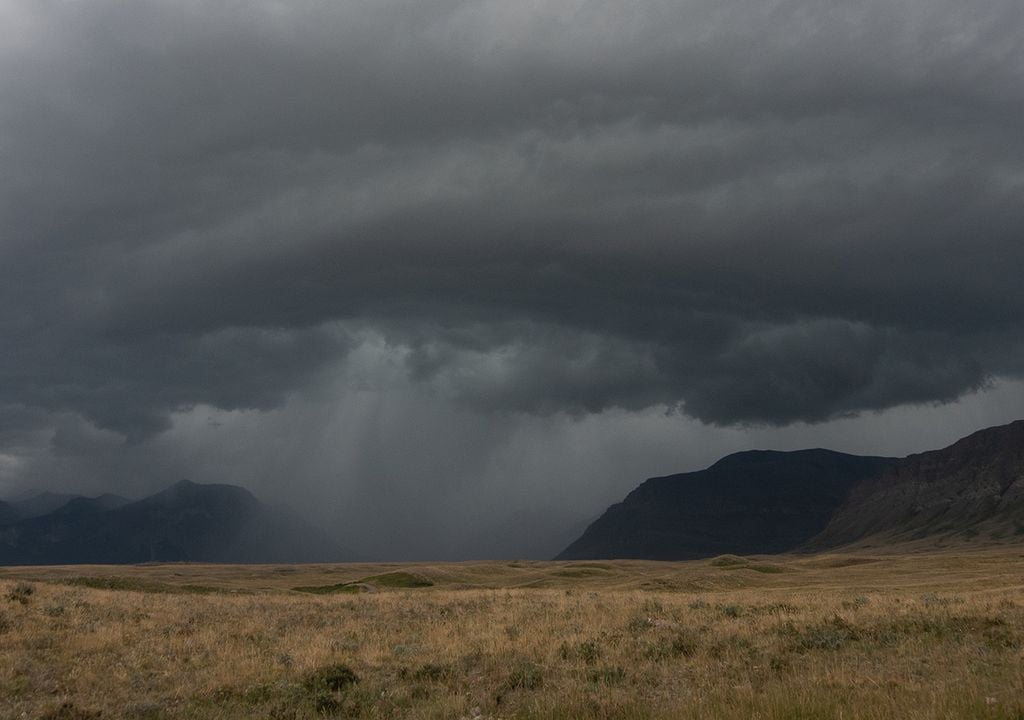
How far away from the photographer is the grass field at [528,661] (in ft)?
43.8

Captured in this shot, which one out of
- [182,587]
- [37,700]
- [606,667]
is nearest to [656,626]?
[606,667]

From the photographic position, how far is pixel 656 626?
24656 mm

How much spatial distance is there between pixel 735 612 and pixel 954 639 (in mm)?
9249

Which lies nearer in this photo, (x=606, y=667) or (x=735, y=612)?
(x=606, y=667)

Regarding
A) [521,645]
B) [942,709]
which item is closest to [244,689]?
[521,645]

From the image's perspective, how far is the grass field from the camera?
1336cm

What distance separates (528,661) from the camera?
18859 mm

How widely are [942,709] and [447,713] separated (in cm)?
793

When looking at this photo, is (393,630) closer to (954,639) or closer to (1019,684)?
(954,639)

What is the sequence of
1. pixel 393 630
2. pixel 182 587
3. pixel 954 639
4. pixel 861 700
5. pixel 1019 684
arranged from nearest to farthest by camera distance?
pixel 861 700, pixel 1019 684, pixel 954 639, pixel 393 630, pixel 182 587

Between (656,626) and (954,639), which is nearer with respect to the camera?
(954,639)

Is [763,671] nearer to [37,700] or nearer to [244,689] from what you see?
[244,689]

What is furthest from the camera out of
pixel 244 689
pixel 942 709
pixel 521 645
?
pixel 521 645

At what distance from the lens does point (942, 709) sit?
11.0 m
